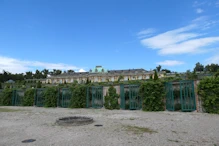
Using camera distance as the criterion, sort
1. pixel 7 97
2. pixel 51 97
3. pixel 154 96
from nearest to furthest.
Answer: pixel 154 96 → pixel 51 97 → pixel 7 97

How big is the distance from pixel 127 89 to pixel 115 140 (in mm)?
8923

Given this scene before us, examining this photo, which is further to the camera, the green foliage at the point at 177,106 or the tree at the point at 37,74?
the tree at the point at 37,74

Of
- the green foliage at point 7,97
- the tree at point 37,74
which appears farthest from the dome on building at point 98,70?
the green foliage at point 7,97

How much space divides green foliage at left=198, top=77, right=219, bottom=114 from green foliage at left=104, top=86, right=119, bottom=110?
249 inches

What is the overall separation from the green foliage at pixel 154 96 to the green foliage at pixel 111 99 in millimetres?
2606

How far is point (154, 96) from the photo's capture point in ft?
38.0

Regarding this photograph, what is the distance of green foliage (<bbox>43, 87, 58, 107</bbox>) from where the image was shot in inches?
663

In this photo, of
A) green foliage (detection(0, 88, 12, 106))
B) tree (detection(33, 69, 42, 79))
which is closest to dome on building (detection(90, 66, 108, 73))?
tree (detection(33, 69, 42, 79))

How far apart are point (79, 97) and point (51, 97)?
3.70 meters

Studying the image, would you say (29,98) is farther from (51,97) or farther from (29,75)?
(29,75)

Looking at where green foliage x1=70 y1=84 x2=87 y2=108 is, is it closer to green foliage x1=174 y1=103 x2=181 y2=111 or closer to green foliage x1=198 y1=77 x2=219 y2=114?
green foliage x1=174 y1=103 x2=181 y2=111

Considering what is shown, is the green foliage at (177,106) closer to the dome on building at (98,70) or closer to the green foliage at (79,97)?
the green foliage at (79,97)

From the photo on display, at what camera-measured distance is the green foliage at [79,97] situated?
15.2 metres

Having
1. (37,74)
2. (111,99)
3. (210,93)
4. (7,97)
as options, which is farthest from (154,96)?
(37,74)
